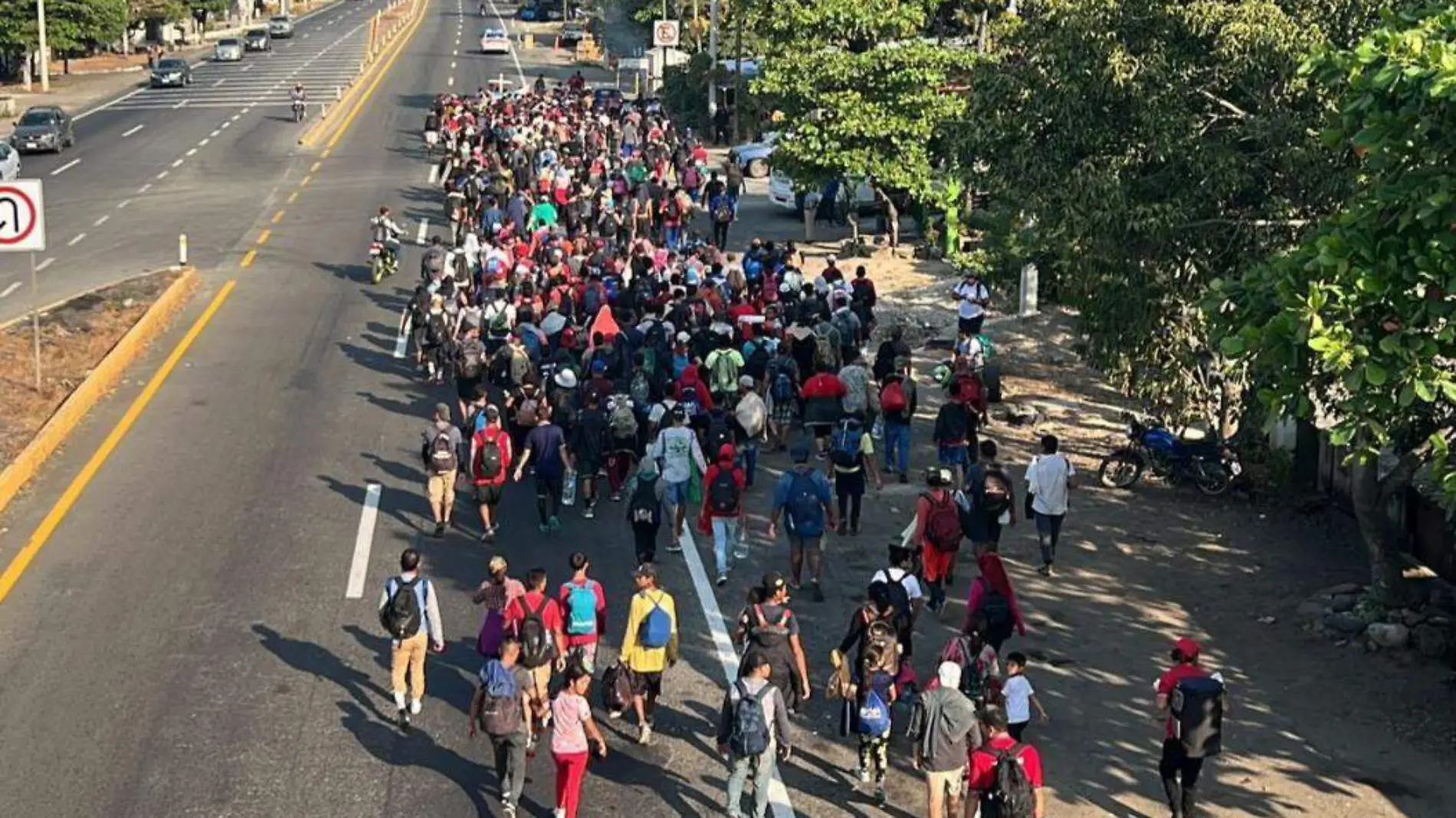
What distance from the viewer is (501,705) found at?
472 inches

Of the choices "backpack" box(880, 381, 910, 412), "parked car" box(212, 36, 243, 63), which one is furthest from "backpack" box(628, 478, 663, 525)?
"parked car" box(212, 36, 243, 63)

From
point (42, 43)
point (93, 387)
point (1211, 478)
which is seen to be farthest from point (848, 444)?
point (42, 43)

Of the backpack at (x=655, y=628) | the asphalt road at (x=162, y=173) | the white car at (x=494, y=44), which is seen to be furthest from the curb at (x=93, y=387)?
the white car at (x=494, y=44)

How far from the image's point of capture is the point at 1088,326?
1964cm

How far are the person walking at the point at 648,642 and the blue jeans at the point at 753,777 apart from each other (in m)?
1.49

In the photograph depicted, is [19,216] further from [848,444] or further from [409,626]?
[409,626]

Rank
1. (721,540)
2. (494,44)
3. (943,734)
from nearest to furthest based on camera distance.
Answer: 1. (943,734)
2. (721,540)
3. (494,44)

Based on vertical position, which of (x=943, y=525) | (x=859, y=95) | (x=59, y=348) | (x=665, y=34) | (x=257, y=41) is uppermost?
(x=665, y=34)

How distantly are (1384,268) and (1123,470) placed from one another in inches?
389

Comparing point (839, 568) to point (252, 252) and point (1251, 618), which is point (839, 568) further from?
point (252, 252)

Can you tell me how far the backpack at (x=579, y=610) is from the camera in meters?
13.8

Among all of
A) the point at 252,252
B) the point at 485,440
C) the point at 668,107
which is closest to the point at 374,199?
the point at 252,252

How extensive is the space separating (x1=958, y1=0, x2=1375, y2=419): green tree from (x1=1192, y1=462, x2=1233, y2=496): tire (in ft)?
6.42

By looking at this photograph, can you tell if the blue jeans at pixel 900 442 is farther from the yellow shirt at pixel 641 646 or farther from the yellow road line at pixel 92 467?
the yellow road line at pixel 92 467
